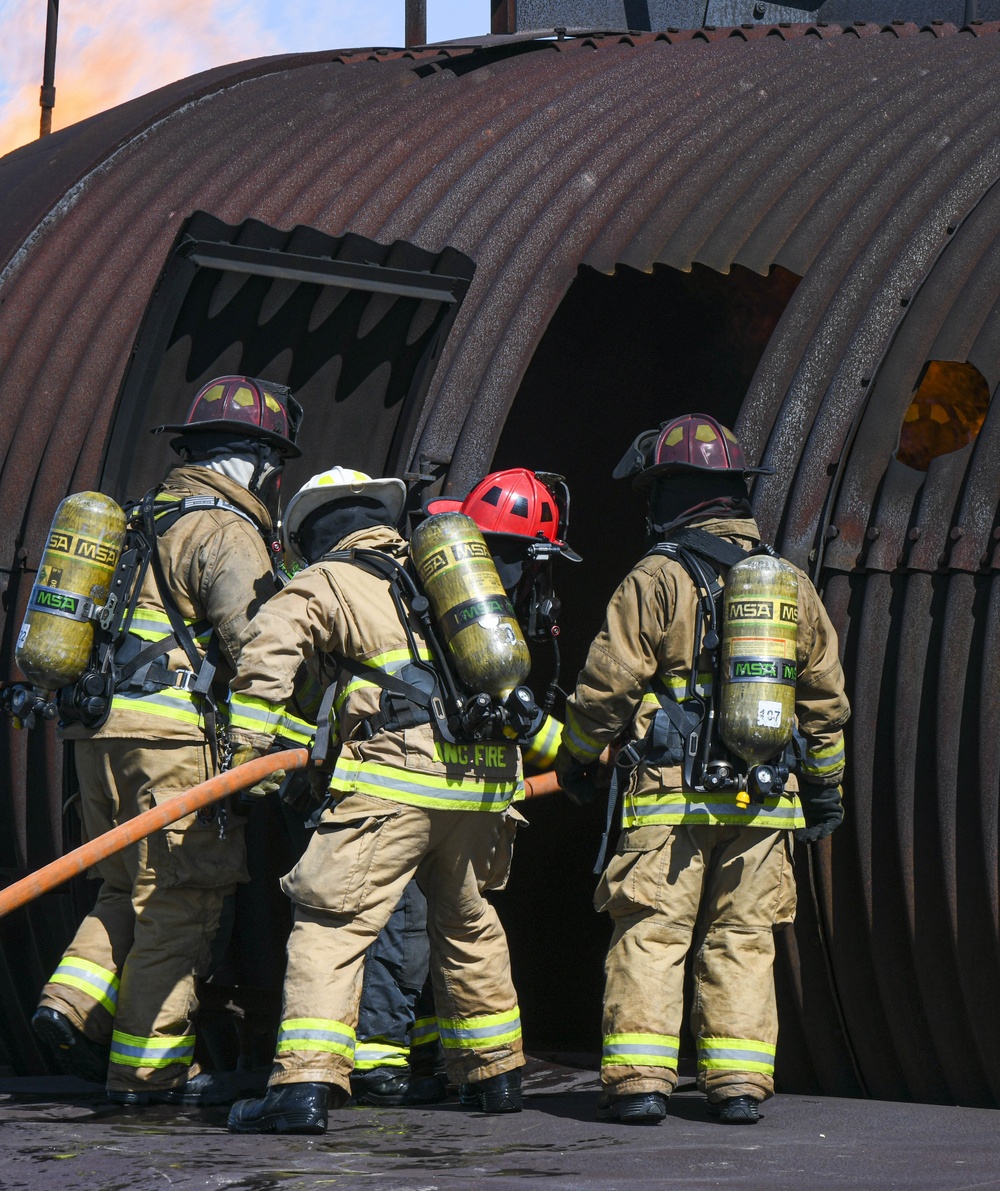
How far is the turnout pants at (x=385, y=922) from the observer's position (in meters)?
4.83

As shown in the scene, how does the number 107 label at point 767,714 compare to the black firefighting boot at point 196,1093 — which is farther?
the black firefighting boot at point 196,1093

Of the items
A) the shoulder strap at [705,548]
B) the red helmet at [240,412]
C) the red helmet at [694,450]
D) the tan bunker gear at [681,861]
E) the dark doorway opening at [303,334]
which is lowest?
the tan bunker gear at [681,861]

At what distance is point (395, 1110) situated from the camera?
17.6 feet

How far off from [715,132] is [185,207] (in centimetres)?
260

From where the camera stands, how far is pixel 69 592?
5.62 m

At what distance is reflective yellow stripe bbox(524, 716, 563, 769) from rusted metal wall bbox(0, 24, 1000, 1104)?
3.30 feet

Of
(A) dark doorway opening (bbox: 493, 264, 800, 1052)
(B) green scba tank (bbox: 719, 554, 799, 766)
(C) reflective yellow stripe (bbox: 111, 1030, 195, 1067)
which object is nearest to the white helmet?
(B) green scba tank (bbox: 719, 554, 799, 766)

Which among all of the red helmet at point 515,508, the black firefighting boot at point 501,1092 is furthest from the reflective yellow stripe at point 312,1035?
the red helmet at point 515,508

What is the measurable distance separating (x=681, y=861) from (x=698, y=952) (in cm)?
31

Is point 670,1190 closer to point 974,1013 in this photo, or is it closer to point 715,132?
point 974,1013

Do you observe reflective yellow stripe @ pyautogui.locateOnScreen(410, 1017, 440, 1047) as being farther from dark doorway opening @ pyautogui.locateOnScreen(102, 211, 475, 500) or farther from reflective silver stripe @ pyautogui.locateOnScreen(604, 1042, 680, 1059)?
dark doorway opening @ pyautogui.locateOnScreen(102, 211, 475, 500)

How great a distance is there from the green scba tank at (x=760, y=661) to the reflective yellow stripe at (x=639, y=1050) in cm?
91

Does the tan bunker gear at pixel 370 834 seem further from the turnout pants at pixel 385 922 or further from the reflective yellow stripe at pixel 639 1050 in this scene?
the reflective yellow stripe at pixel 639 1050

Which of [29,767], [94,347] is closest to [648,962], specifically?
[29,767]
